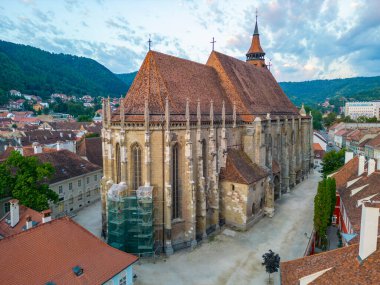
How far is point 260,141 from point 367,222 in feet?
88.8

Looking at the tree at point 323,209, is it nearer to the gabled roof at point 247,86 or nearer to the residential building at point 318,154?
the gabled roof at point 247,86

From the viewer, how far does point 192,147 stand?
32125 mm

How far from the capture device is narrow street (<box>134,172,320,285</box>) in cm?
2530

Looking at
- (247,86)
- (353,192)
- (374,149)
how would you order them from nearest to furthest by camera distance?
(353,192) < (247,86) < (374,149)

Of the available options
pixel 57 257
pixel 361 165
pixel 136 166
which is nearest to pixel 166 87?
pixel 136 166

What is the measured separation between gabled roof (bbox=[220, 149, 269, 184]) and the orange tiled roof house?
13cm

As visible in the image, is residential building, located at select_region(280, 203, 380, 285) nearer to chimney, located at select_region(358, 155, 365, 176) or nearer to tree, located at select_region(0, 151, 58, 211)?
chimney, located at select_region(358, 155, 365, 176)

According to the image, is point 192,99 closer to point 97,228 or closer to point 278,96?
point 97,228

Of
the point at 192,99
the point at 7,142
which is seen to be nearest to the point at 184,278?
the point at 192,99

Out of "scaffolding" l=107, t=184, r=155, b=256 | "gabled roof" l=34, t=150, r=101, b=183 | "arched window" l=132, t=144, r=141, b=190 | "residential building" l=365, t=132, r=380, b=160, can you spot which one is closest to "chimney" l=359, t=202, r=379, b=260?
"scaffolding" l=107, t=184, r=155, b=256

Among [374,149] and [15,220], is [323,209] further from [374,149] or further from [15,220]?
[374,149]

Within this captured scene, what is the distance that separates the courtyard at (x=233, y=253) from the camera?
25.4 meters

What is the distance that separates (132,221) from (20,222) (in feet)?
31.6

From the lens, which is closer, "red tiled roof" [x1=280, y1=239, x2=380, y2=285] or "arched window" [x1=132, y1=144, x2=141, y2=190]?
"red tiled roof" [x1=280, y1=239, x2=380, y2=285]
